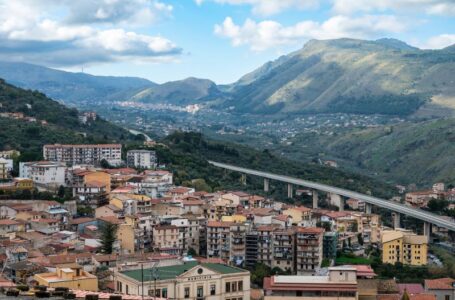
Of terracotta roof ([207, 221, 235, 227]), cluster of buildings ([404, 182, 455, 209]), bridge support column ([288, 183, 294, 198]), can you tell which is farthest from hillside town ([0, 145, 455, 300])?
bridge support column ([288, 183, 294, 198])

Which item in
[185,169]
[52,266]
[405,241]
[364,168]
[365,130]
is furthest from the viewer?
[365,130]

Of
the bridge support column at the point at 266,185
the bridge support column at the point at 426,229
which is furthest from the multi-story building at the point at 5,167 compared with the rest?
the bridge support column at the point at 426,229

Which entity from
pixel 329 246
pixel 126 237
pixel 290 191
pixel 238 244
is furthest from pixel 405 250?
pixel 290 191

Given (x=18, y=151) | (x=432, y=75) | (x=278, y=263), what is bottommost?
(x=278, y=263)

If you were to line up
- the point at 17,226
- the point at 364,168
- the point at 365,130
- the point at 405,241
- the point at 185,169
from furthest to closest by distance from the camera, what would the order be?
1. the point at 365,130
2. the point at 364,168
3. the point at 185,169
4. the point at 405,241
5. the point at 17,226

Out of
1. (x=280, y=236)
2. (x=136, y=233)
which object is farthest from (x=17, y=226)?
(x=280, y=236)

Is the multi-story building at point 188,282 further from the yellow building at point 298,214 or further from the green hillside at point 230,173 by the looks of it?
the green hillside at point 230,173

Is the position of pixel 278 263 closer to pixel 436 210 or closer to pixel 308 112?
pixel 436 210
